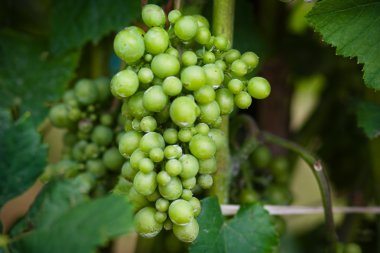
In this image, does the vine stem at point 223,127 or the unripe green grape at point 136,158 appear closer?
the unripe green grape at point 136,158

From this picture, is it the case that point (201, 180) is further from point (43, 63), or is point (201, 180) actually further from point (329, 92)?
point (329, 92)

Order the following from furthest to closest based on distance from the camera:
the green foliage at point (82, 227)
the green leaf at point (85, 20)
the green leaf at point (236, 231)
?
1. the green leaf at point (85, 20)
2. the green leaf at point (236, 231)
3. the green foliage at point (82, 227)

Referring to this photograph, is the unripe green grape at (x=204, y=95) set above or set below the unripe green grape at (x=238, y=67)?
below

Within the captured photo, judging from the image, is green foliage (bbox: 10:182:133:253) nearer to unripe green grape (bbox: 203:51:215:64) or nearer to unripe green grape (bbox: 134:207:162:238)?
unripe green grape (bbox: 134:207:162:238)

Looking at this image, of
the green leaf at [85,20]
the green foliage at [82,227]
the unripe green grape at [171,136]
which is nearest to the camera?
the green foliage at [82,227]

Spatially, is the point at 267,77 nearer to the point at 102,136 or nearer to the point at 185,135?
the point at 102,136

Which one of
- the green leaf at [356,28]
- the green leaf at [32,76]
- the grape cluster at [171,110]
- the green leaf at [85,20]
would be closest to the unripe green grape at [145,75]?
the grape cluster at [171,110]

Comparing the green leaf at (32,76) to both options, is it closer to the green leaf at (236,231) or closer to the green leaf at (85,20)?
the green leaf at (85,20)
